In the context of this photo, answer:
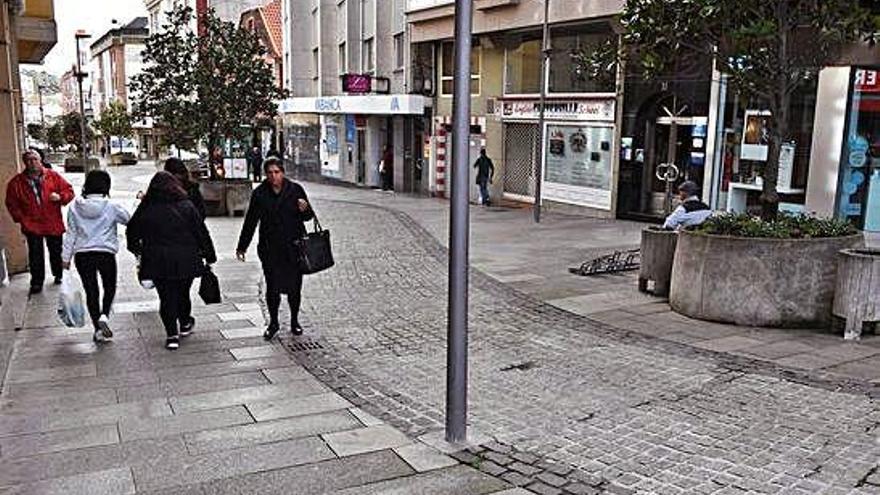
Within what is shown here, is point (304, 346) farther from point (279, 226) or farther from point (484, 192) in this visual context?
point (484, 192)

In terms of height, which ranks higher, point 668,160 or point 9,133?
point 9,133

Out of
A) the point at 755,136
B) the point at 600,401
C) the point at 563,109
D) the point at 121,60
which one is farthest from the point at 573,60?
the point at 121,60

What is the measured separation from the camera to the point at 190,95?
17.6m

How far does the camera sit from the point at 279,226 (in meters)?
7.05

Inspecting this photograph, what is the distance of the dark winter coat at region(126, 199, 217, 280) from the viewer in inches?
264

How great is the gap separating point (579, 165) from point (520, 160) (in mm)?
3053

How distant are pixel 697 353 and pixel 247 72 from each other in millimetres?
13791

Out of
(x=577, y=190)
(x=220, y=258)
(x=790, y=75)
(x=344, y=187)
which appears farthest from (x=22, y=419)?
(x=344, y=187)

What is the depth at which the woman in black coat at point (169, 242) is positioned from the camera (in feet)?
22.0

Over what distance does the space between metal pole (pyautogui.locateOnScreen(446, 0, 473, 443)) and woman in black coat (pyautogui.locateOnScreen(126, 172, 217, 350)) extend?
315cm

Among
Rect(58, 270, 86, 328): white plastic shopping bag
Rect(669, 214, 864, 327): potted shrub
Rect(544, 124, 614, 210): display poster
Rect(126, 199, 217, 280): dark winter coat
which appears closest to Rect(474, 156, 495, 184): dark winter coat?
Rect(544, 124, 614, 210): display poster

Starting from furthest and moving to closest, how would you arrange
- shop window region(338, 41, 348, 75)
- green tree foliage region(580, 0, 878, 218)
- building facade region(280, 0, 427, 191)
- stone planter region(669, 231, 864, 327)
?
shop window region(338, 41, 348, 75), building facade region(280, 0, 427, 191), green tree foliage region(580, 0, 878, 218), stone planter region(669, 231, 864, 327)

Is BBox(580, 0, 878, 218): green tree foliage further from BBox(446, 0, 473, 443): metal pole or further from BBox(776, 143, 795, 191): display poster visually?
BBox(776, 143, 795, 191): display poster

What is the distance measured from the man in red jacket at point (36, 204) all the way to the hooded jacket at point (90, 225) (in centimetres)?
215
